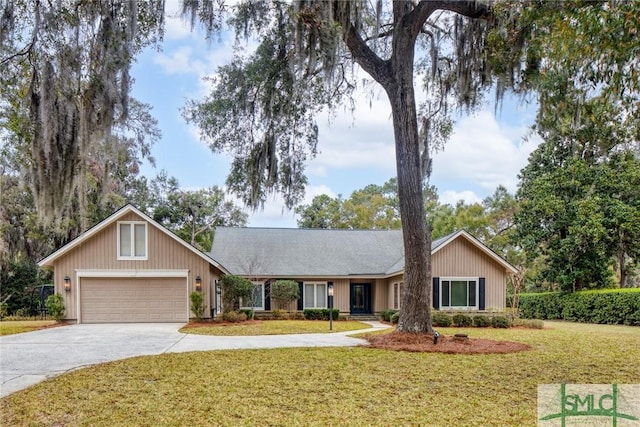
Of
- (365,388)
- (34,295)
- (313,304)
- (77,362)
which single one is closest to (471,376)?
(365,388)

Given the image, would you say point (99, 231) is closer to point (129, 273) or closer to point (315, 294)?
point (129, 273)

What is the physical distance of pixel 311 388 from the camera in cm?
570

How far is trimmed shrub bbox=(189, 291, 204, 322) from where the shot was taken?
16359 mm

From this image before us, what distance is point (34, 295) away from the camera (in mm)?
23078

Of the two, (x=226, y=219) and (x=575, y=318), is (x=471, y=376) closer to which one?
(x=575, y=318)

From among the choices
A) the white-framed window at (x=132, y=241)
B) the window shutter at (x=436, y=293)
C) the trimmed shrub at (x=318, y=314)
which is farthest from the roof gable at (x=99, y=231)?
the window shutter at (x=436, y=293)

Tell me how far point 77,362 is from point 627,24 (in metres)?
8.93

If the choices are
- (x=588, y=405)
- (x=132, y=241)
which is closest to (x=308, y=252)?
(x=132, y=241)

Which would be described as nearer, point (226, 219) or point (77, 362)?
point (77, 362)

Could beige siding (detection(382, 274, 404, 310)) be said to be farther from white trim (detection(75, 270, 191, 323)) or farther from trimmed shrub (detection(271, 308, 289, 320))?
white trim (detection(75, 270, 191, 323))

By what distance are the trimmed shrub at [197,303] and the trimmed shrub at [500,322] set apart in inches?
395

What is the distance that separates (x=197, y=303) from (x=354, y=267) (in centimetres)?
713

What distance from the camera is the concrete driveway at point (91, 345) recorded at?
697 centimetres

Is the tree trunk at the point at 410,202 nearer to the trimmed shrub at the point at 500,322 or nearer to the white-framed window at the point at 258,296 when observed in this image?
the trimmed shrub at the point at 500,322
